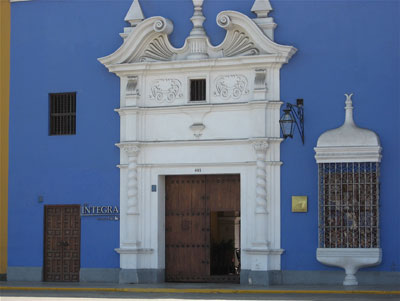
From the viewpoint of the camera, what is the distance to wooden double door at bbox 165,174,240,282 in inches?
960

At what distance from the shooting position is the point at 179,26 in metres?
24.7

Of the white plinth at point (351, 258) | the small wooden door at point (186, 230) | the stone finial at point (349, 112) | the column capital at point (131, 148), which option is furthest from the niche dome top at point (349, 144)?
the column capital at point (131, 148)

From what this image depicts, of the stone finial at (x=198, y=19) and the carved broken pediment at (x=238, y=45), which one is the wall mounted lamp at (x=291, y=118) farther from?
the stone finial at (x=198, y=19)

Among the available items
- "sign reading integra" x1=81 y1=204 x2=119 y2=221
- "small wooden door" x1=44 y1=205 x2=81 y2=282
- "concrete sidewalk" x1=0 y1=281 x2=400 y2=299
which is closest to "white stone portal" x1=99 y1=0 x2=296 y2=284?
"sign reading integra" x1=81 y1=204 x2=119 y2=221

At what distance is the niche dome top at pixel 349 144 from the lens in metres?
22.4

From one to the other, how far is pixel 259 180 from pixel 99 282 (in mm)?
5253

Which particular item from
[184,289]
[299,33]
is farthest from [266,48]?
[184,289]

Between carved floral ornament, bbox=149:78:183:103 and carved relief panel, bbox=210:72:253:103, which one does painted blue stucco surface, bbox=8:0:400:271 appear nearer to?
carved relief panel, bbox=210:72:253:103

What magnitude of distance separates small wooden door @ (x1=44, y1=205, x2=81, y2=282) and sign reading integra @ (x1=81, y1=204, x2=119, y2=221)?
307 mm

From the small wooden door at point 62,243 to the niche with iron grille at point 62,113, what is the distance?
7.05ft

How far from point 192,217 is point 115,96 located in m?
3.91

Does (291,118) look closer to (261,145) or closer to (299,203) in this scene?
(261,145)

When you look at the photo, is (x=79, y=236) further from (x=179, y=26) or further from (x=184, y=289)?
(x=179, y=26)

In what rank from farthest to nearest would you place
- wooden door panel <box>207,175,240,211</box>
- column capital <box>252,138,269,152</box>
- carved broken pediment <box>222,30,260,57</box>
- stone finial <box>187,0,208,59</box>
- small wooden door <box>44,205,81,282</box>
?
small wooden door <box>44,205,81,282</box> → wooden door panel <box>207,175,240,211</box> → stone finial <box>187,0,208,59</box> → carved broken pediment <box>222,30,260,57</box> → column capital <box>252,138,269,152</box>
